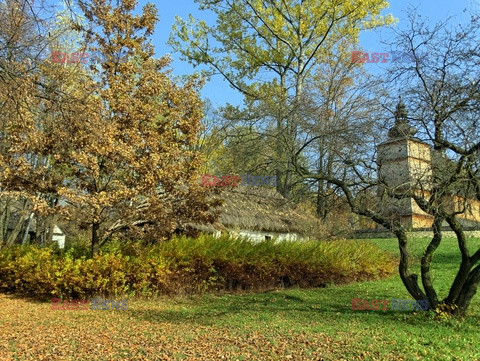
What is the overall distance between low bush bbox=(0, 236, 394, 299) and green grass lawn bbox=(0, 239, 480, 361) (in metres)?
0.57

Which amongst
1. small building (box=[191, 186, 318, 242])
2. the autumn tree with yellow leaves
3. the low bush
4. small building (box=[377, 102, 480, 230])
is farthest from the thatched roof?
small building (box=[377, 102, 480, 230])

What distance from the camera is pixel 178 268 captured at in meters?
11.8

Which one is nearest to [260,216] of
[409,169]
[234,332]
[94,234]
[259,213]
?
[259,213]

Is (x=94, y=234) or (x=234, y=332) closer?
(x=234, y=332)

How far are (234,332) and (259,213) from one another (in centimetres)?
1129

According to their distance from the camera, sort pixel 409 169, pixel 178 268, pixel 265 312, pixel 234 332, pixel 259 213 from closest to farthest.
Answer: pixel 234 332, pixel 409 169, pixel 265 312, pixel 178 268, pixel 259 213

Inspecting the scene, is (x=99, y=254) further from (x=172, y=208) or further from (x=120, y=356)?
(x=120, y=356)

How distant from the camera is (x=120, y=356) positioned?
5.88 metres

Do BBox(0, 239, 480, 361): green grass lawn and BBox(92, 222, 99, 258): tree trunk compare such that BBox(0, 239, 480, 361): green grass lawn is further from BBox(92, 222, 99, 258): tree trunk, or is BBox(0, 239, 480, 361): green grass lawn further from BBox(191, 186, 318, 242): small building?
BBox(191, 186, 318, 242): small building

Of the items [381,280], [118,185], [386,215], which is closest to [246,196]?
[381,280]

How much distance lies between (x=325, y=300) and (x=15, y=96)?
8.65 meters

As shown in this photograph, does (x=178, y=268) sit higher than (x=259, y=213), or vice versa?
(x=259, y=213)

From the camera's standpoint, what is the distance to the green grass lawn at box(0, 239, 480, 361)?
20.0 feet

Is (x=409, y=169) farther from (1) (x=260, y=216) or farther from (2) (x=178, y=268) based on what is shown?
(1) (x=260, y=216)
